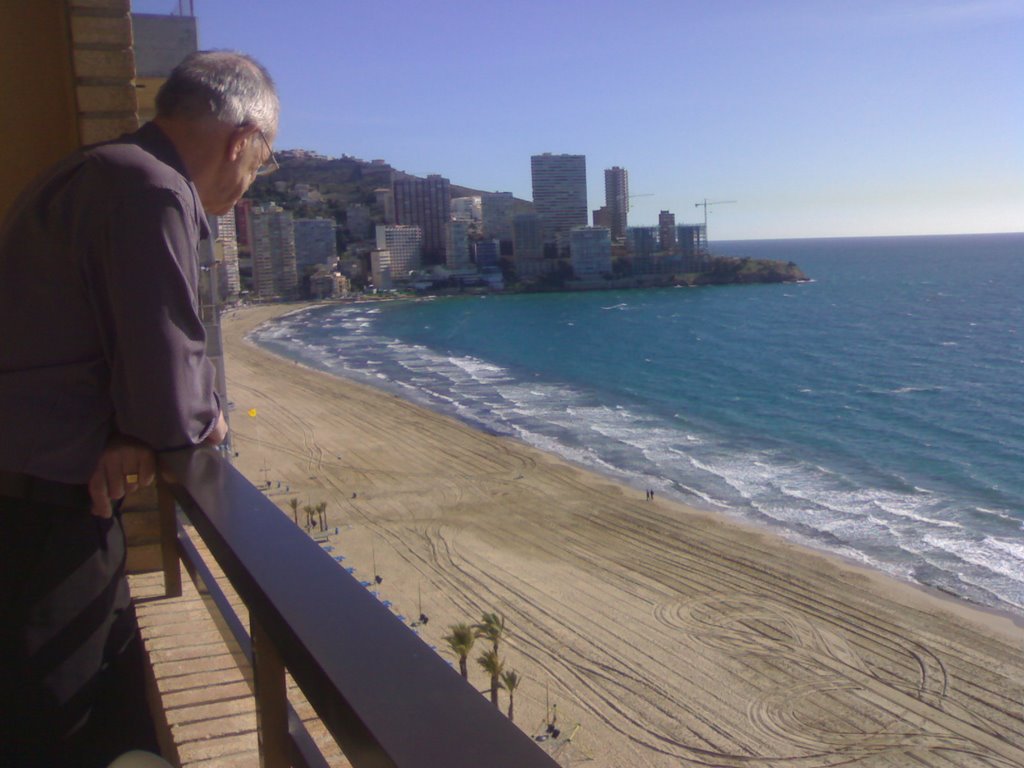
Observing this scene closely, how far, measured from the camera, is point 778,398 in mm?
30984

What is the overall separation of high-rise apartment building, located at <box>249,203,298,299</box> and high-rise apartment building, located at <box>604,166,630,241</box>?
4433cm

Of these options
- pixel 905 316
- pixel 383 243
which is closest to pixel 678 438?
pixel 905 316

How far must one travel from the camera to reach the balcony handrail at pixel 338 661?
0.56 metres

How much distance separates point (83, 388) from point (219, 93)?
1.42ft

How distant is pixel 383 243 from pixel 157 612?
8779 centimetres

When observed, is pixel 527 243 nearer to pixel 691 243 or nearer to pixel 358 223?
pixel 691 243

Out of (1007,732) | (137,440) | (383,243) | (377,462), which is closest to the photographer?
(137,440)

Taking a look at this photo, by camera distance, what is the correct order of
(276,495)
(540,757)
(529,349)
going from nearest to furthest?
1. (540,757)
2. (276,495)
3. (529,349)

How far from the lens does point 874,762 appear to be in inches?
348

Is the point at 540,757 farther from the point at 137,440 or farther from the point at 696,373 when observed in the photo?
the point at 696,373

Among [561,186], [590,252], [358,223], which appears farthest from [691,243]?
[358,223]

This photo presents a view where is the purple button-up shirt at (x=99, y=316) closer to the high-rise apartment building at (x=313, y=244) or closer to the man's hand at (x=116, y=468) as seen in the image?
the man's hand at (x=116, y=468)

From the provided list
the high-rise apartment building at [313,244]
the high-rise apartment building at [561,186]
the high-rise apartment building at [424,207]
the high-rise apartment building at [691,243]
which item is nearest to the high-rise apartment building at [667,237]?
the high-rise apartment building at [691,243]

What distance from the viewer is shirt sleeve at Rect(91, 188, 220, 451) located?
104 cm
